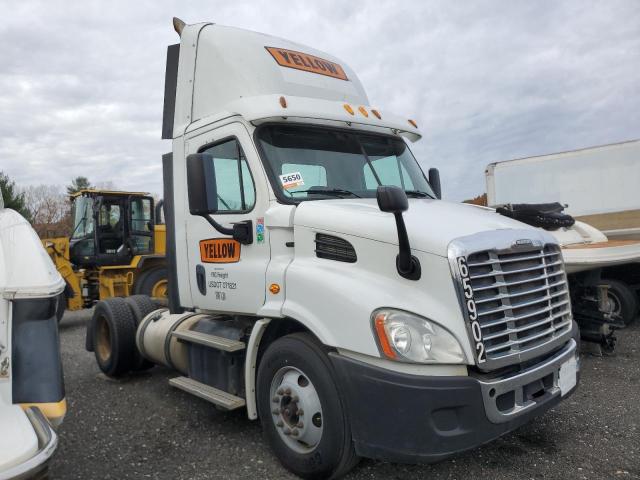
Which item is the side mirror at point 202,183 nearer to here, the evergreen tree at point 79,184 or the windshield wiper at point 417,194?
the windshield wiper at point 417,194

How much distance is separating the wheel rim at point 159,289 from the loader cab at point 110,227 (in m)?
0.84

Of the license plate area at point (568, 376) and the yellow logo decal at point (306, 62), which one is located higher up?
the yellow logo decal at point (306, 62)

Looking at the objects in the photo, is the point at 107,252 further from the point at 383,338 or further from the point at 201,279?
the point at 383,338

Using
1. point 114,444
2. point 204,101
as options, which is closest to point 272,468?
point 114,444

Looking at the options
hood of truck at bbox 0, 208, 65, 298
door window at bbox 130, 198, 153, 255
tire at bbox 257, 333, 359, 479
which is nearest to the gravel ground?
tire at bbox 257, 333, 359, 479

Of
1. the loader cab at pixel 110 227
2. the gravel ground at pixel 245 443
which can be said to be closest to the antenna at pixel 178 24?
the gravel ground at pixel 245 443

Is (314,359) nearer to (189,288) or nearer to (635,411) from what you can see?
(189,288)

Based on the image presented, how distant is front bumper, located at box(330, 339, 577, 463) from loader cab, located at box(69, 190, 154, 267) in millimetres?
8655

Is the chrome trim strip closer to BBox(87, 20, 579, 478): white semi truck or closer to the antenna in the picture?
BBox(87, 20, 579, 478): white semi truck

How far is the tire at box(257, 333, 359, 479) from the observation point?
2.98 metres

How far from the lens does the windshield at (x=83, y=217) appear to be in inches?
402

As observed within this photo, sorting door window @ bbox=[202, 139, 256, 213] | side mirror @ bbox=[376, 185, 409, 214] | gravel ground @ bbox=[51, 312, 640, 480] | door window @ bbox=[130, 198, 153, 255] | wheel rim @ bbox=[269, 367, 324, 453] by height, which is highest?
door window @ bbox=[130, 198, 153, 255]

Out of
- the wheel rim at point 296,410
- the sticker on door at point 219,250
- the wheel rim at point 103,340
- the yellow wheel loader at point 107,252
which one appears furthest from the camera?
the yellow wheel loader at point 107,252

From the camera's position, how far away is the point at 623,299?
24.1ft
